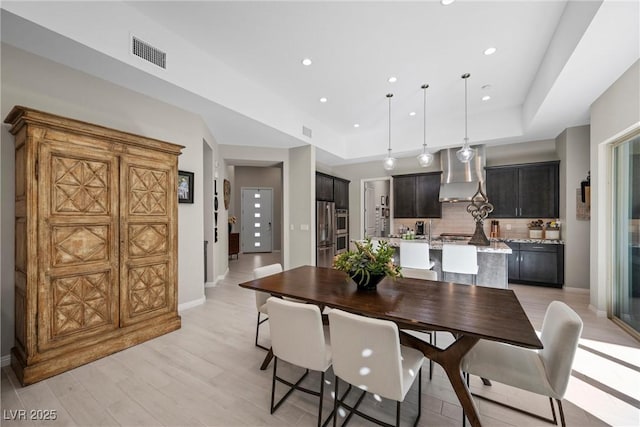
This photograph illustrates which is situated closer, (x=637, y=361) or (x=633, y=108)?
(x=637, y=361)

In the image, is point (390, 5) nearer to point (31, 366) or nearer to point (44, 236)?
point (44, 236)

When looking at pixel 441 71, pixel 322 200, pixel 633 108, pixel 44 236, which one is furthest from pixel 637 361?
pixel 44 236

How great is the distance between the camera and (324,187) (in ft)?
20.1

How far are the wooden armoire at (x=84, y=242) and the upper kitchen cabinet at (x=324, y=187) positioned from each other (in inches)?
132

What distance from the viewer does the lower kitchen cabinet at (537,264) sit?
473cm

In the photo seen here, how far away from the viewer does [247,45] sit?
3064 mm

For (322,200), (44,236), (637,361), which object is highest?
(322,200)

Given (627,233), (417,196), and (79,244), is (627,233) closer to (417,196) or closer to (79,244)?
(417,196)

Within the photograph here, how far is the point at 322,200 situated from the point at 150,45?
159 inches

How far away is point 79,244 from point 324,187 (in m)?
4.50

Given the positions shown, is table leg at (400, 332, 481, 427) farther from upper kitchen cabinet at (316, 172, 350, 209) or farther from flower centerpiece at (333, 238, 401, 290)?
upper kitchen cabinet at (316, 172, 350, 209)

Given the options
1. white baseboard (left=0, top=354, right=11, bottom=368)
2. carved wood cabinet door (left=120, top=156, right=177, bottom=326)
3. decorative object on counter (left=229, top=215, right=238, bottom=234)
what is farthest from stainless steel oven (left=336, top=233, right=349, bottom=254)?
white baseboard (left=0, top=354, right=11, bottom=368)

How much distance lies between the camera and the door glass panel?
9.64 feet

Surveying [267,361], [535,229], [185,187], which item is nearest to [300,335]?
[267,361]
